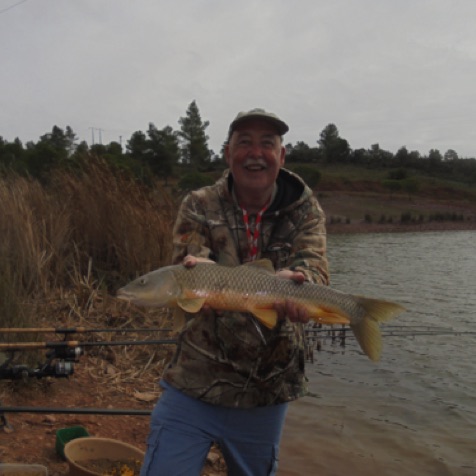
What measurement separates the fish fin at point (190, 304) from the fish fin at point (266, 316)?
28cm

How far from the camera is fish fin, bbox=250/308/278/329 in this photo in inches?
120

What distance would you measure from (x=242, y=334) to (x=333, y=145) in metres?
99.3

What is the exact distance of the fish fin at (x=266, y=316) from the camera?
3039 millimetres

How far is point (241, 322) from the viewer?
3182 millimetres

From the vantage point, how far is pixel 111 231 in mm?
8594

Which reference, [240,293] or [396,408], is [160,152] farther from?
[240,293]

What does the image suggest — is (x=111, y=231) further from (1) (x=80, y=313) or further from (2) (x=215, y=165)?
(2) (x=215, y=165)

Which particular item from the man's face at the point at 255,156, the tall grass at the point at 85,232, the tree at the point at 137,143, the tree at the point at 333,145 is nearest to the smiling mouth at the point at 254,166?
the man's face at the point at 255,156

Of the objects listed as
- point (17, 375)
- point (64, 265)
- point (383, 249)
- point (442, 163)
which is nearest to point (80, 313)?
point (64, 265)

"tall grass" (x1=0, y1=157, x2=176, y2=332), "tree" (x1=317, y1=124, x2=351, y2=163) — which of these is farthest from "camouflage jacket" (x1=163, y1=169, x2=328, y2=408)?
"tree" (x1=317, y1=124, x2=351, y2=163)

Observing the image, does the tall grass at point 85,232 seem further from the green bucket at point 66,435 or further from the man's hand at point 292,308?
the man's hand at point 292,308

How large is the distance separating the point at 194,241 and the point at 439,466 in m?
4.07

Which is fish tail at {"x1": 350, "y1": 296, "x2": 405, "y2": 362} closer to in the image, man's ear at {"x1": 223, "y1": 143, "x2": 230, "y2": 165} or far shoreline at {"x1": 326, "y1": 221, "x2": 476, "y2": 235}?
man's ear at {"x1": 223, "y1": 143, "x2": 230, "y2": 165}

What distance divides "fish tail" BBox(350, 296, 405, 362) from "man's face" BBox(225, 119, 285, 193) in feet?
2.78
